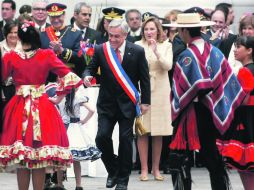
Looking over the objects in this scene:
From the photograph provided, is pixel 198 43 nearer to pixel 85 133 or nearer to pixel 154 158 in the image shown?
pixel 85 133

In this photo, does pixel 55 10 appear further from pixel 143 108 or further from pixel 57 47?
pixel 143 108

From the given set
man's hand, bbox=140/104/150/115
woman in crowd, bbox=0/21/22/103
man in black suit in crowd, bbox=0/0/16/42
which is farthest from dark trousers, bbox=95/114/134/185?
man in black suit in crowd, bbox=0/0/16/42

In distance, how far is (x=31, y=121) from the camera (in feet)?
39.6

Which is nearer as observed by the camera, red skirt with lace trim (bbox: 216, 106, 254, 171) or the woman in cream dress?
red skirt with lace trim (bbox: 216, 106, 254, 171)

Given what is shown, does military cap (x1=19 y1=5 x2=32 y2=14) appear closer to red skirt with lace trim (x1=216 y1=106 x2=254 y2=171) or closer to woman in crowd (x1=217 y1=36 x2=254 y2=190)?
woman in crowd (x1=217 y1=36 x2=254 y2=190)

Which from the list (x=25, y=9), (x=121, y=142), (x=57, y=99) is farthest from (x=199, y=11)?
(x=57, y=99)

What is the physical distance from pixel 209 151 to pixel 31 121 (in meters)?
1.80

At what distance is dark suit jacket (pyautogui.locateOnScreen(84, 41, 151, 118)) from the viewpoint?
1411cm

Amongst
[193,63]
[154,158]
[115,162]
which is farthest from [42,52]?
[154,158]

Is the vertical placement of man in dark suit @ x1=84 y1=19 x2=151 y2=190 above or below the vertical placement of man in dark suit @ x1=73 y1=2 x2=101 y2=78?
below

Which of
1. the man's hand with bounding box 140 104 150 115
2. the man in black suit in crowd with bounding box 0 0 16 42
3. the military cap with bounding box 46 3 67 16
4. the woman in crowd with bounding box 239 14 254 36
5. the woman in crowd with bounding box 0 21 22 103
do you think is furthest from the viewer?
the man in black suit in crowd with bounding box 0 0 16 42

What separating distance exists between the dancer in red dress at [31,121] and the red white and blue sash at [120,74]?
1.80 meters

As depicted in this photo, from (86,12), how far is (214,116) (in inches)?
230

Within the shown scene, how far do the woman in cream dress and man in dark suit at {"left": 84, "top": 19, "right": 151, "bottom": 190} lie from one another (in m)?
1.52
